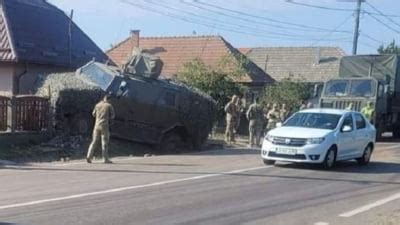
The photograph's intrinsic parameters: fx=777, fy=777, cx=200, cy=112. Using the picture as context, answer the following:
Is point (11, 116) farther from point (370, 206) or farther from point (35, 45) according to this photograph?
point (370, 206)

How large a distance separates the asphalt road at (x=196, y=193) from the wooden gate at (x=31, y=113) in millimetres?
3159

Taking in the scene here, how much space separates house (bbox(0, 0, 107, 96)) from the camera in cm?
2834

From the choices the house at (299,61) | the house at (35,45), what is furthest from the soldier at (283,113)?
the house at (299,61)

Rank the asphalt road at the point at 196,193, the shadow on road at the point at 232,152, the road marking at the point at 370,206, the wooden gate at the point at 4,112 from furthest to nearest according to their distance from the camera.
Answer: the shadow on road at the point at 232,152, the wooden gate at the point at 4,112, the road marking at the point at 370,206, the asphalt road at the point at 196,193

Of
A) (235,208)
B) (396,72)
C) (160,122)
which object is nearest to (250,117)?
(160,122)

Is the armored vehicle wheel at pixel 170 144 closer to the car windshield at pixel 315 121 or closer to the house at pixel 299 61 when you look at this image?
the car windshield at pixel 315 121

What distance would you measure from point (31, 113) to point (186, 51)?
2786 cm

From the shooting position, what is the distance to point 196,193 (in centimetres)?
1373

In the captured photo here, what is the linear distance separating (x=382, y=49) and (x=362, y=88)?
233 ft

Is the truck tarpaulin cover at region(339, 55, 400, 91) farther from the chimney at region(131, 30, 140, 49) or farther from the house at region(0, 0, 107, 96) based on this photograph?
the chimney at region(131, 30, 140, 49)

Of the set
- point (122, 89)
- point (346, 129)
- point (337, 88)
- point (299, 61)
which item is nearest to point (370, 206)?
point (346, 129)

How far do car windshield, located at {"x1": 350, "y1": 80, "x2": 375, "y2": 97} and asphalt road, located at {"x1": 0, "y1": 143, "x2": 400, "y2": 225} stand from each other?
11.8 metres

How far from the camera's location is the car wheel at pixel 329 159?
61.3 ft

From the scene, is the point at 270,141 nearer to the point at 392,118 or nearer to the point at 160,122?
the point at 160,122
